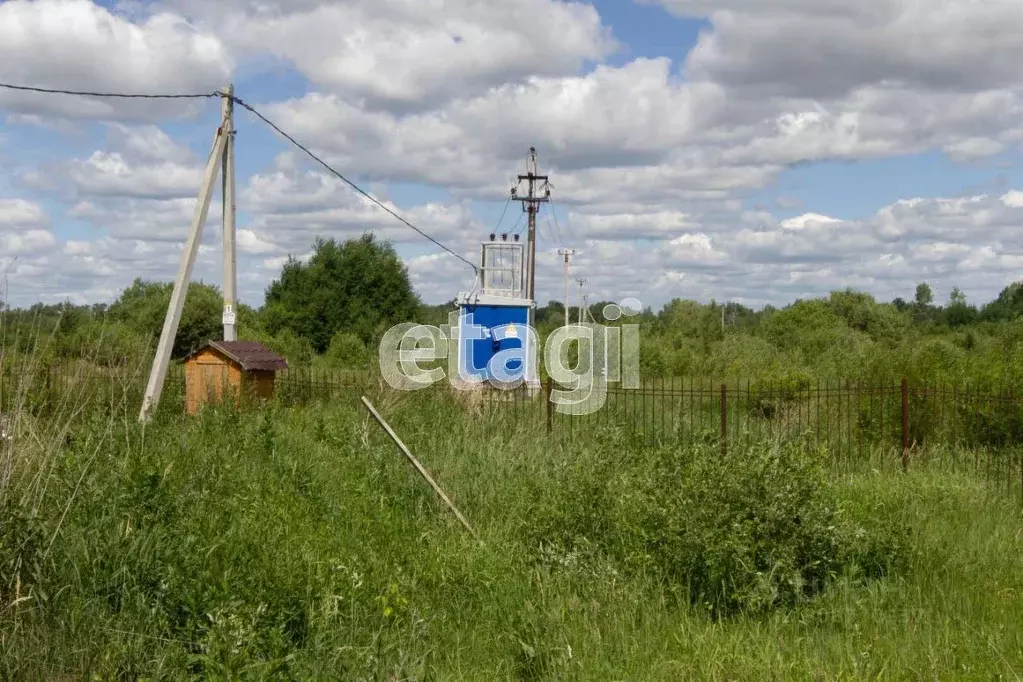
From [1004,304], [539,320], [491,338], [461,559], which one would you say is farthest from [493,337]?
[1004,304]

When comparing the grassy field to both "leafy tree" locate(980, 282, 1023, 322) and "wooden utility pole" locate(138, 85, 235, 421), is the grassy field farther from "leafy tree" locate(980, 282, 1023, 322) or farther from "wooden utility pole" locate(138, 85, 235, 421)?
"leafy tree" locate(980, 282, 1023, 322)

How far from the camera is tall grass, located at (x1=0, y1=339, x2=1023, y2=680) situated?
520 centimetres

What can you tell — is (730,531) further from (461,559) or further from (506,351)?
(506,351)

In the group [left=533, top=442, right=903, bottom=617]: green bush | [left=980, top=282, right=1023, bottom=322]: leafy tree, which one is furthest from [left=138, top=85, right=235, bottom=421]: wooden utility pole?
[left=980, top=282, right=1023, bottom=322]: leafy tree

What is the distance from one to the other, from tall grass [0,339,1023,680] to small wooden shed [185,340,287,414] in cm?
361

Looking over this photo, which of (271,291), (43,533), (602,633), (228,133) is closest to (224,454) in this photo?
(43,533)

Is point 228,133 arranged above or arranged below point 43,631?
above

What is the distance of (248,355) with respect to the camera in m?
12.7

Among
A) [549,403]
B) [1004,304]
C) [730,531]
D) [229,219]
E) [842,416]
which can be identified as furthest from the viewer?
[1004,304]

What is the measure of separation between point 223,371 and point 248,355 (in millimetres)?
388

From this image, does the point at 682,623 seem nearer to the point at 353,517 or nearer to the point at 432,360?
the point at 353,517

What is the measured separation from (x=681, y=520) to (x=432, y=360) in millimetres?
13137

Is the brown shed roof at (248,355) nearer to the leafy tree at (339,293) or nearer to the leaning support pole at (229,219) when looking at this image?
the leaning support pole at (229,219)

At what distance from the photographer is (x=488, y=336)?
20266 mm
